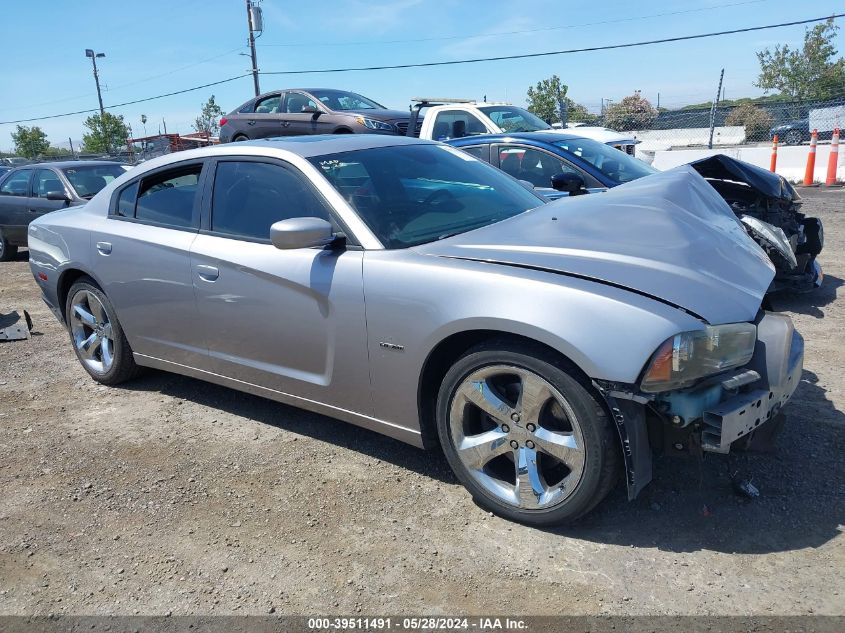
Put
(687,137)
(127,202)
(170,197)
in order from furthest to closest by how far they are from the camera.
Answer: (687,137) → (127,202) → (170,197)

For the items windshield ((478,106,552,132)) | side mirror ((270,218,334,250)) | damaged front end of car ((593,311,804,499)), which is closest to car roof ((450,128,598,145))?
windshield ((478,106,552,132))

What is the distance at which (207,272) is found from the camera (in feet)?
12.3

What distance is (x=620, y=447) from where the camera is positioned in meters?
2.58

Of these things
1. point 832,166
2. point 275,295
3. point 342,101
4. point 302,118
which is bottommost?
point 832,166

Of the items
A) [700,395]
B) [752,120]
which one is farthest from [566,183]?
[752,120]

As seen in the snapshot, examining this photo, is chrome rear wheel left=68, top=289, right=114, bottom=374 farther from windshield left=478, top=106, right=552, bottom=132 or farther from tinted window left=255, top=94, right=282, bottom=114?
tinted window left=255, top=94, right=282, bottom=114

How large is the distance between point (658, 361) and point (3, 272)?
33.5 ft

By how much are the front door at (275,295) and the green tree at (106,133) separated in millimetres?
44950

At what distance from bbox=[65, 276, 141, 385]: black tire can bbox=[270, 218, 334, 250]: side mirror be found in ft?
6.20

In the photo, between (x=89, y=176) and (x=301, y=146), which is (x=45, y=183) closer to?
(x=89, y=176)

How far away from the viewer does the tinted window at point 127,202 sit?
4.43 meters

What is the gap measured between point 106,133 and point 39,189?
3852cm

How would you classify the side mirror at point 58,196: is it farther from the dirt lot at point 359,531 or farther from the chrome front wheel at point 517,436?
the chrome front wheel at point 517,436

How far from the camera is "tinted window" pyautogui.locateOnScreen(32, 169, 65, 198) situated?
9.88 m
